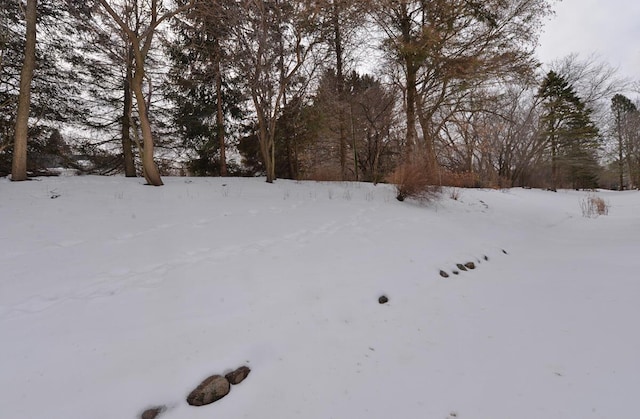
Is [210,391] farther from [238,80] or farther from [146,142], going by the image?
[238,80]

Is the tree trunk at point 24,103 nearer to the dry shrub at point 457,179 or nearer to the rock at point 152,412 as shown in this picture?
the rock at point 152,412

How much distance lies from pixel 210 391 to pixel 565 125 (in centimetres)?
3044

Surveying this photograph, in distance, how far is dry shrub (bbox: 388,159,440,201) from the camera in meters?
7.93

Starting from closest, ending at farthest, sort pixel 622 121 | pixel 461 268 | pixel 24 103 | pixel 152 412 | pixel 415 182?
1. pixel 152 412
2. pixel 461 268
3. pixel 24 103
4. pixel 415 182
5. pixel 622 121

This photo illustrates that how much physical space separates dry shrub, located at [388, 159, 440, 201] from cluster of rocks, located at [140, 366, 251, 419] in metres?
7.10

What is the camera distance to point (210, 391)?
6.02 ft

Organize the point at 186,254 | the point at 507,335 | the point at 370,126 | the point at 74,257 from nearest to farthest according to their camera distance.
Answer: the point at 507,335 → the point at 74,257 → the point at 186,254 → the point at 370,126

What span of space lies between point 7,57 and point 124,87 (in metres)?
2.84

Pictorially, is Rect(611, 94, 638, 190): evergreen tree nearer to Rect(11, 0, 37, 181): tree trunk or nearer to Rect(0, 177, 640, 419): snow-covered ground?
Rect(0, 177, 640, 419): snow-covered ground

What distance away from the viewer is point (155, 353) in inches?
82.0

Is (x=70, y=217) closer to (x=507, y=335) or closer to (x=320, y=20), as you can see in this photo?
(x=507, y=335)

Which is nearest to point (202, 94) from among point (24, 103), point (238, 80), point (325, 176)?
point (238, 80)

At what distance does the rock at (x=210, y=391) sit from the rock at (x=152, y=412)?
16cm

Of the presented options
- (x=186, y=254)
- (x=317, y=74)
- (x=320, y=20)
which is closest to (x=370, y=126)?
(x=317, y=74)
